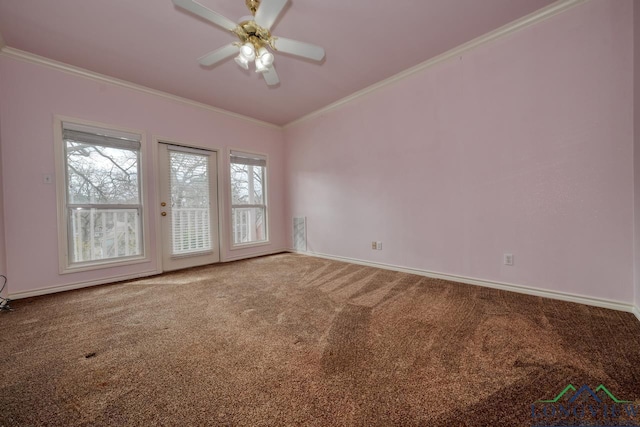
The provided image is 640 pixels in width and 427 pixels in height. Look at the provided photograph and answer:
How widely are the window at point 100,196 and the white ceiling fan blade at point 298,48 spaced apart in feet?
8.43

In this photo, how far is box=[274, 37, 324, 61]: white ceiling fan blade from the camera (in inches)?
74.0

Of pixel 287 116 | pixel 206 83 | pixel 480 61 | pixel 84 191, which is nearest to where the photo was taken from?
pixel 480 61

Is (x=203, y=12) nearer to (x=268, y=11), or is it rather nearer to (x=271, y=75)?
(x=268, y=11)

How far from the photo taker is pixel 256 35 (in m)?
1.86

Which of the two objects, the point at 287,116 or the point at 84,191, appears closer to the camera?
the point at 84,191

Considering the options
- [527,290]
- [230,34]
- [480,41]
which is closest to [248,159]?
[230,34]

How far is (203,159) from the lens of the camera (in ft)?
13.0

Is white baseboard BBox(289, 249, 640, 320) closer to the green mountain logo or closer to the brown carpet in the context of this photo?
the brown carpet

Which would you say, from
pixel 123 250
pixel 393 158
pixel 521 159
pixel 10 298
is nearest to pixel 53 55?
pixel 123 250

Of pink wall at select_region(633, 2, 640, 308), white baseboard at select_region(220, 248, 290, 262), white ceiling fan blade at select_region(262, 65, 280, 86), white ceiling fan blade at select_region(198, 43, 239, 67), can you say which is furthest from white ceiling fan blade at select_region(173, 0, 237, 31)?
white baseboard at select_region(220, 248, 290, 262)

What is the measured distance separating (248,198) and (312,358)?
3552 mm

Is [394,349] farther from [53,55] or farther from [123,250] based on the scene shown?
[53,55]

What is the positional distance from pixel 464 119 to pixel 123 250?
456cm

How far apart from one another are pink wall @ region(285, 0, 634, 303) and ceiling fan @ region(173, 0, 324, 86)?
1.74 metres
